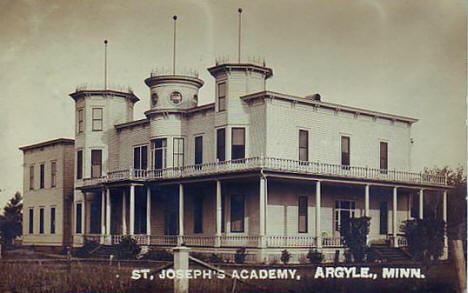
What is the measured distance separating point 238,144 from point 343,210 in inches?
197

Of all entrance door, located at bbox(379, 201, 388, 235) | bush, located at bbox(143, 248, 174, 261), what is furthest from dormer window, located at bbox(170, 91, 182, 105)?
entrance door, located at bbox(379, 201, 388, 235)

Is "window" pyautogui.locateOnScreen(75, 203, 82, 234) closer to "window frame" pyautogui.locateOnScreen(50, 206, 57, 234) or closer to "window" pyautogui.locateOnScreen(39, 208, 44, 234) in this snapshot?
"window frame" pyautogui.locateOnScreen(50, 206, 57, 234)

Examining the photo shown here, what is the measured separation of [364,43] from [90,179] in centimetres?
1557

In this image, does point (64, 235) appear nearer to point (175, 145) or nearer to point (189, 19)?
point (175, 145)

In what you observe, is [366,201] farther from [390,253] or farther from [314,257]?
[314,257]

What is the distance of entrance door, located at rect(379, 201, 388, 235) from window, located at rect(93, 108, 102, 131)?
41.2 feet

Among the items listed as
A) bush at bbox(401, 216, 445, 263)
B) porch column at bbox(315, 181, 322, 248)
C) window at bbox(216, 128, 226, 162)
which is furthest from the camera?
window at bbox(216, 128, 226, 162)

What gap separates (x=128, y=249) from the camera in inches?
1214

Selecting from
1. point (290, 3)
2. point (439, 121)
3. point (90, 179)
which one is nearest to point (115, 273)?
point (290, 3)

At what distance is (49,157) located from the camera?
3838cm

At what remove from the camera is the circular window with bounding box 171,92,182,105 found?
33625 millimetres

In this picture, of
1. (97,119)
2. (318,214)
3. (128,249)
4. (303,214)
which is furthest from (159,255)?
(97,119)

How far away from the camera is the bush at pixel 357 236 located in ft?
95.0

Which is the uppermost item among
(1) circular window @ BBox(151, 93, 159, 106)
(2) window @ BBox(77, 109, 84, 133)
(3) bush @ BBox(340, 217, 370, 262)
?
(1) circular window @ BBox(151, 93, 159, 106)
